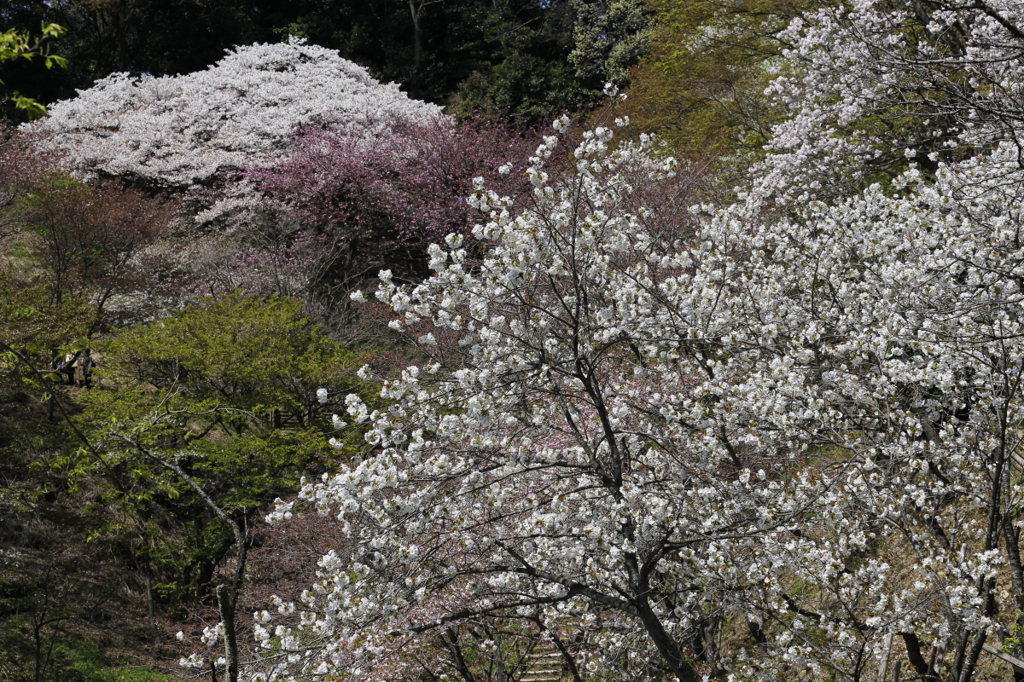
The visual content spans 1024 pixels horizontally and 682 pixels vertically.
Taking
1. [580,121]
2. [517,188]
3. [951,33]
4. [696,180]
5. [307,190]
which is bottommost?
[951,33]

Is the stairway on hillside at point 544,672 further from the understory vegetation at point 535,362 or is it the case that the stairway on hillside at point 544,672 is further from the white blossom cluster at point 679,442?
the white blossom cluster at point 679,442

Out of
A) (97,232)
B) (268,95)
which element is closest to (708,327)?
(97,232)

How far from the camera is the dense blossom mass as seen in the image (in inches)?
168

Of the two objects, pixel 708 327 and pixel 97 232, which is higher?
pixel 97 232

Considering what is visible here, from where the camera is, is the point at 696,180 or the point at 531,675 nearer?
the point at 531,675

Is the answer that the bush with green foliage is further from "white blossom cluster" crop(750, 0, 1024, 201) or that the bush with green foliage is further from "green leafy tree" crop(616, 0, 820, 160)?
"green leafy tree" crop(616, 0, 820, 160)

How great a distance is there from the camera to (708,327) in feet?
16.4

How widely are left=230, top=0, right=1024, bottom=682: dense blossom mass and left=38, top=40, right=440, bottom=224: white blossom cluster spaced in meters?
14.4

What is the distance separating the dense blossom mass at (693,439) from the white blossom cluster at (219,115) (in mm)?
14432

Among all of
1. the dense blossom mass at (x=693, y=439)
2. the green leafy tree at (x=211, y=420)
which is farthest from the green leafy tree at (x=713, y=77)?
the dense blossom mass at (x=693, y=439)

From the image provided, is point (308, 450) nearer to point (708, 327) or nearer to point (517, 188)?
point (708, 327)

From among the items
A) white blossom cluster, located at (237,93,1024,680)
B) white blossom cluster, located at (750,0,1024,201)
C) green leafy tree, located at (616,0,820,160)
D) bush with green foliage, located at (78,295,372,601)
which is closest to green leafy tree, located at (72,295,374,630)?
bush with green foliage, located at (78,295,372,601)

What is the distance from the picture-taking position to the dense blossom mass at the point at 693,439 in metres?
4.26

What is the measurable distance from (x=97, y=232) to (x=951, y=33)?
13.3 metres
